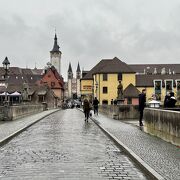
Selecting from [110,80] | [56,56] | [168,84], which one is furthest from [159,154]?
[56,56]

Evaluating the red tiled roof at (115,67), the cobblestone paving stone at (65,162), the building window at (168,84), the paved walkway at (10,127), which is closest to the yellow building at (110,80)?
the red tiled roof at (115,67)

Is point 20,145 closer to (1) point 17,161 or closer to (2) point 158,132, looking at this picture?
(1) point 17,161

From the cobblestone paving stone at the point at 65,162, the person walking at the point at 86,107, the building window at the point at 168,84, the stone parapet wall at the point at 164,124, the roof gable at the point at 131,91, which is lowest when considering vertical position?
the cobblestone paving stone at the point at 65,162

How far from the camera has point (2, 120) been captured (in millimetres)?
28391

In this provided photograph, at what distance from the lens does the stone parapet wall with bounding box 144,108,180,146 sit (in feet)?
40.8

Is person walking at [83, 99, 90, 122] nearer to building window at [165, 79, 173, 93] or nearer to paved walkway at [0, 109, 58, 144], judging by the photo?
paved walkway at [0, 109, 58, 144]

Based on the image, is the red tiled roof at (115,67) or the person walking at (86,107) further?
the red tiled roof at (115,67)

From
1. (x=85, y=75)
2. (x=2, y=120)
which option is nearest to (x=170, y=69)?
(x=85, y=75)

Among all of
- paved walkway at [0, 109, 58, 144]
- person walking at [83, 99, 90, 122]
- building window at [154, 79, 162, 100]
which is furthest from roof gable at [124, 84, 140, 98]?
paved walkway at [0, 109, 58, 144]

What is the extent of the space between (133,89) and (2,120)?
6319 cm

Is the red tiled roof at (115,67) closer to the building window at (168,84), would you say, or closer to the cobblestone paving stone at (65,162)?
the building window at (168,84)

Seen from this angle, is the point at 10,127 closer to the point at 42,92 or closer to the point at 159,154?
the point at 159,154

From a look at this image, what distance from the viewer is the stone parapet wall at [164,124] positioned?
490 inches

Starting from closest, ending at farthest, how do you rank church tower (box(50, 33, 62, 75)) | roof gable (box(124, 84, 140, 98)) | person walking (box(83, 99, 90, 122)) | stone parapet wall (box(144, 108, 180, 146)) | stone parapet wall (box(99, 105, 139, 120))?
stone parapet wall (box(144, 108, 180, 146)) < person walking (box(83, 99, 90, 122)) < stone parapet wall (box(99, 105, 139, 120)) < roof gable (box(124, 84, 140, 98)) < church tower (box(50, 33, 62, 75))
